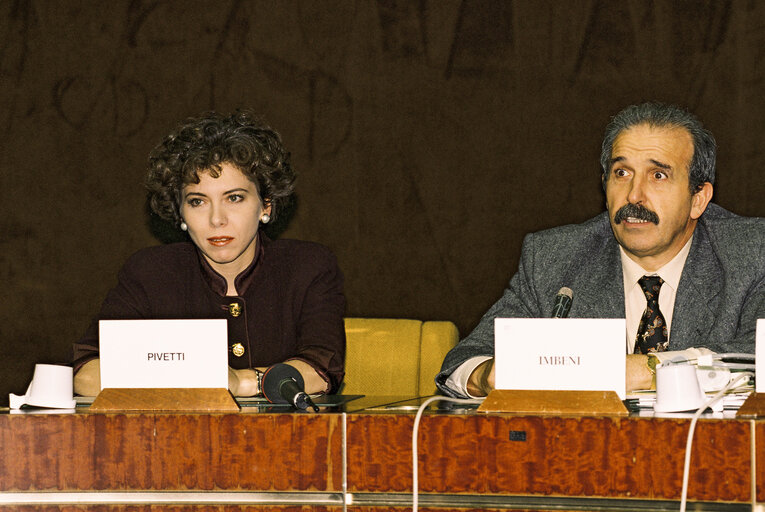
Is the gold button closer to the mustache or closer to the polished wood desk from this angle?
the polished wood desk

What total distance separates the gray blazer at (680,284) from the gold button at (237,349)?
502 mm

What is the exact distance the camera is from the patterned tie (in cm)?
209

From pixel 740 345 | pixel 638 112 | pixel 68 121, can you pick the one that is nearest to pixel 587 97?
pixel 638 112

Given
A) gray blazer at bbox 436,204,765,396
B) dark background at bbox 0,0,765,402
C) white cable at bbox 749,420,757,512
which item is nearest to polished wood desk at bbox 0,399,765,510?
white cable at bbox 749,420,757,512

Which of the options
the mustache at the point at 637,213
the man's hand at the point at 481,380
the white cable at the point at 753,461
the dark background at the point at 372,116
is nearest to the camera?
the white cable at the point at 753,461

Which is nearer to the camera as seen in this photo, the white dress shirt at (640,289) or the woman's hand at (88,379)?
the woman's hand at (88,379)

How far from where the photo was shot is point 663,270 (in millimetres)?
2225

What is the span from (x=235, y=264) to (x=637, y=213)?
1025 mm

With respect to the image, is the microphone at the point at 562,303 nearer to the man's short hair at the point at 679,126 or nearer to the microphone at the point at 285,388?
the microphone at the point at 285,388

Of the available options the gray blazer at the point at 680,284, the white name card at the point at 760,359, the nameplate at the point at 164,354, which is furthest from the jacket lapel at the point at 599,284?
the nameplate at the point at 164,354

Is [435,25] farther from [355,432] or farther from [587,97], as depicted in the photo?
[355,432]

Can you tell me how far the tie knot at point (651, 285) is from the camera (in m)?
2.18

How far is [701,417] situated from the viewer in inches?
48.1

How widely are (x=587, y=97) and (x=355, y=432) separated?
6.74 feet
